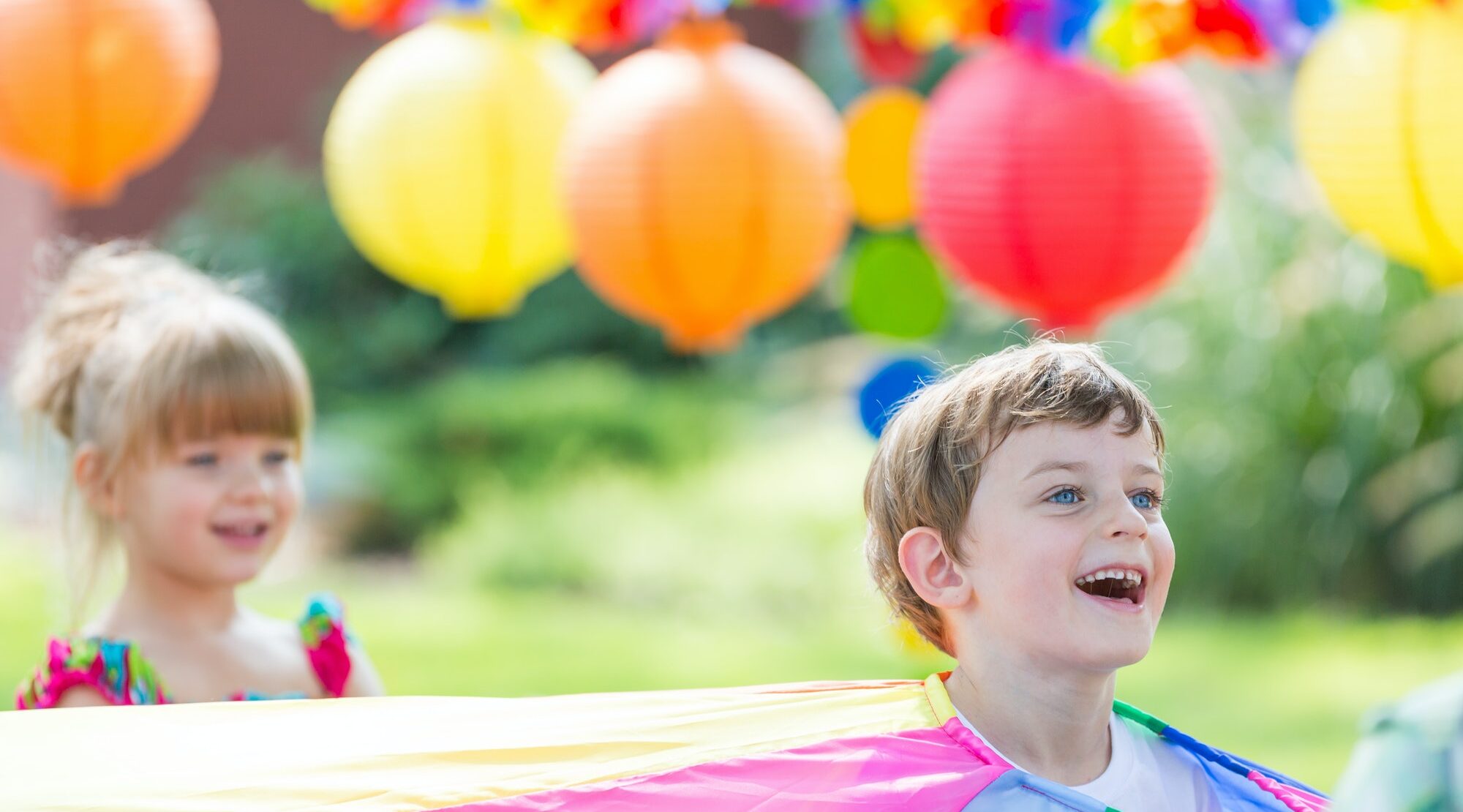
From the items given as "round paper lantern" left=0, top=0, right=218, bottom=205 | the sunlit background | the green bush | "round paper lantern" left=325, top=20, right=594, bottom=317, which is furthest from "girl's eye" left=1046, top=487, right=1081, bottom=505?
the green bush

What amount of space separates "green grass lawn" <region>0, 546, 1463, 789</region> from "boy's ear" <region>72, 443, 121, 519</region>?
8.32 ft

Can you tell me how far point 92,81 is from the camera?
3.12 metres

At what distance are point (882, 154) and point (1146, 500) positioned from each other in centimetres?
195

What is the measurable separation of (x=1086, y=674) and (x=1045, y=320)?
1.44 meters

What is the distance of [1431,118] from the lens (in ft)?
8.79

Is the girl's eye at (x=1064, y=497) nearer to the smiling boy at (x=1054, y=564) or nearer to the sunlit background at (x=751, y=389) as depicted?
the smiling boy at (x=1054, y=564)

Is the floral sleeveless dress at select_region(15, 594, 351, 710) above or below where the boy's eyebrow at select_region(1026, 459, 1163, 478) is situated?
below

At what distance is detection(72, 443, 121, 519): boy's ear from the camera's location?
2422 mm

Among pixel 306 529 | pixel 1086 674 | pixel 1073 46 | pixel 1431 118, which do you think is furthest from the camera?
pixel 306 529

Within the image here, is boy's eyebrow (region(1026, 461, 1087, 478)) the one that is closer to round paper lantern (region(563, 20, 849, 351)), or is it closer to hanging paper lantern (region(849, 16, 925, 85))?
round paper lantern (region(563, 20, 849, 351))

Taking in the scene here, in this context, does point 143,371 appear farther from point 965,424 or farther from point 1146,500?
point 1146,500

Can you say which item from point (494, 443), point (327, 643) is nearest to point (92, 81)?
point (327, 643)

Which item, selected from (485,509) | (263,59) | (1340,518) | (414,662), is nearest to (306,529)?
(485,509)

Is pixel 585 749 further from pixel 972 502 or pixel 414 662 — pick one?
pixel 414 662
